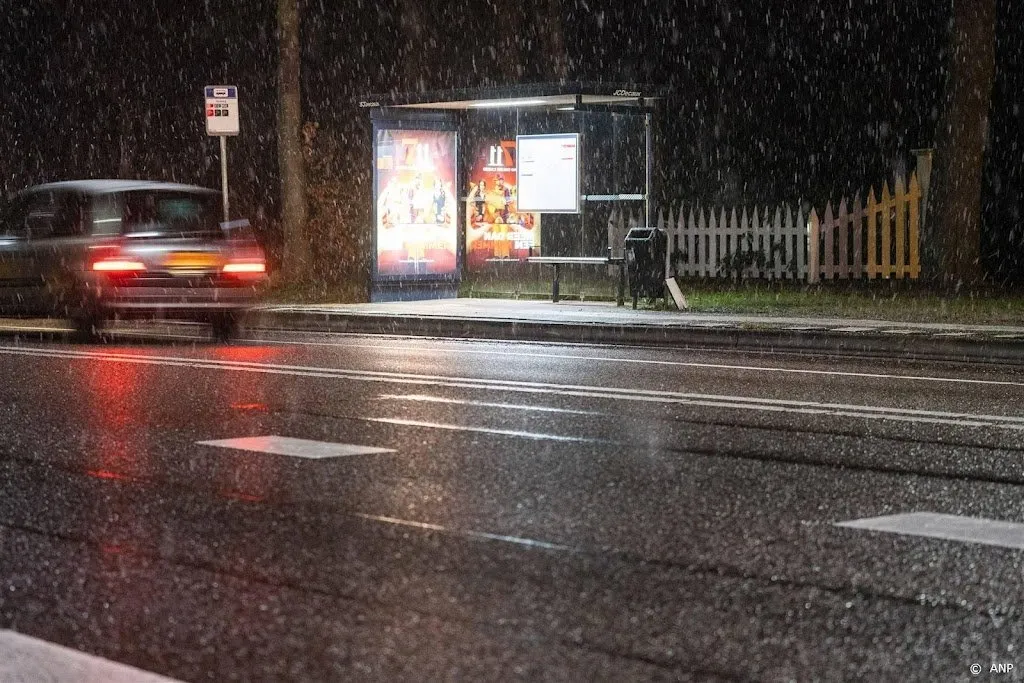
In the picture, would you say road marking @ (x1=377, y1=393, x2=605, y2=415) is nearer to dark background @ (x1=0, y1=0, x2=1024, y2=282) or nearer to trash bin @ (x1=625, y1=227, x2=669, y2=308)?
trash bin @ (x1=625, y1=227, x2=669, y2=308)

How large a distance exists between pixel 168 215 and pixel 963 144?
1213 centimetres

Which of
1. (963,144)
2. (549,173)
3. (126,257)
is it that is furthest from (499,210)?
(126,257)

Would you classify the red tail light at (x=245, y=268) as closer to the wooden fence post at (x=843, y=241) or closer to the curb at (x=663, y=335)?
the curb at (x=663, y=335)

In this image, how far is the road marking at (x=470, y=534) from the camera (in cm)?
723

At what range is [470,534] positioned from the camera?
7496mm

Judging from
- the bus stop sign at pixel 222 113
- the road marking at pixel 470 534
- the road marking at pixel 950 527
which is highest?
the bus stop sign at pixel 222 113

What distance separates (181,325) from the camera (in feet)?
71.1

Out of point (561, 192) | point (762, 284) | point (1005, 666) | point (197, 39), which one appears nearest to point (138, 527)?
point (1005, 666)

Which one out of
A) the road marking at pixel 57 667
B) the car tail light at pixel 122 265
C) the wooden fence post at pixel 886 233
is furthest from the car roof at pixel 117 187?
the road marking at pixel 57 667

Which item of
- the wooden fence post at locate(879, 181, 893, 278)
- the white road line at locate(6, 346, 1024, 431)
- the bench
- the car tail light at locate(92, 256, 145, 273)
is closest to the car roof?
the car tail light at locate(92, 256, 145, 273)

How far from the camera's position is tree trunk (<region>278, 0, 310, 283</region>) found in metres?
28.7

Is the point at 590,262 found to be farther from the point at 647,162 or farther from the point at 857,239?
the point at 857,239

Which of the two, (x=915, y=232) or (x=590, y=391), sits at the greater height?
(x=915, y=232)

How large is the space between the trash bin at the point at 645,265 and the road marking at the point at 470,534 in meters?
14.0
